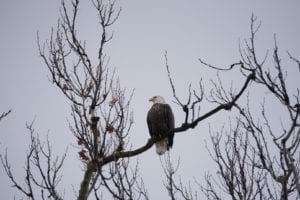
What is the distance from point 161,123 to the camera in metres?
6.57

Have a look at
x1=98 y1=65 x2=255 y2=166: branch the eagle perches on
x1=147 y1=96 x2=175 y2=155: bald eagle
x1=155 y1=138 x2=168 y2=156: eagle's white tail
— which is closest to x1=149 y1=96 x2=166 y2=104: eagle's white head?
x1=147 y1=96 x2=175 y2=155: bald eagle

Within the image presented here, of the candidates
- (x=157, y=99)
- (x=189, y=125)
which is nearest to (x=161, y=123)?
(x=157, y=99)

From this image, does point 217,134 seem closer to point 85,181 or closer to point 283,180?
point 85,181

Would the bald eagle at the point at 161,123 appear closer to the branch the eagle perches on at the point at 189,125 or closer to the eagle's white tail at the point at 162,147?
the eagle's white tail at the point at 162,147

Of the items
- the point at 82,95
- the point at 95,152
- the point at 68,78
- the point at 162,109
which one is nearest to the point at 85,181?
the point at 95,152

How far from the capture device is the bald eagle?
645 cm

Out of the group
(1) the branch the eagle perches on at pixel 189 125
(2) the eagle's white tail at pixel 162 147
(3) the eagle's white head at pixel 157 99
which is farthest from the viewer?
(3) the eagle's white head at pixel 157 99

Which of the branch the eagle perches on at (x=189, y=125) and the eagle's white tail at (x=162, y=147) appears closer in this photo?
the branch the eagle perches on at (x=189, y=125)

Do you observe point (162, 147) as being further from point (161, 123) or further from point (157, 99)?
point (157, 99)

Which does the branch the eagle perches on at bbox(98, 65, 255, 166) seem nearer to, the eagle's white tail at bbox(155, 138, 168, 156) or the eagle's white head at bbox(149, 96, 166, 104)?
the eagle's white tail at bbox(155, 138, 168, 156)

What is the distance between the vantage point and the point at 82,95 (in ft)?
12.7

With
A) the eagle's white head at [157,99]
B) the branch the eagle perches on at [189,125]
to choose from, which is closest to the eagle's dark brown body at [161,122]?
the eagle's white head at [157,99]

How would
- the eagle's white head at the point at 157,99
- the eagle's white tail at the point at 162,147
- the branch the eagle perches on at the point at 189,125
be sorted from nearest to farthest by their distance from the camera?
the branch the eagle perches on at the point at 189,125, the eagle's white tail at the point at 162,147, the eagle's white head at the point at 157,99

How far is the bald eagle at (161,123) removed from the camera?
645 cm
